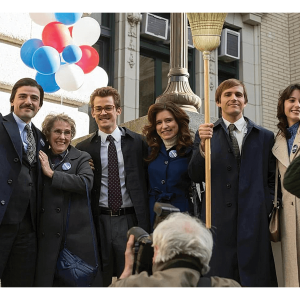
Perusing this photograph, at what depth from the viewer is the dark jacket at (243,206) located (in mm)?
4234

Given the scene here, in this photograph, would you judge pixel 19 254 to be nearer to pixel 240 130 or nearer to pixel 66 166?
pixel 66 166

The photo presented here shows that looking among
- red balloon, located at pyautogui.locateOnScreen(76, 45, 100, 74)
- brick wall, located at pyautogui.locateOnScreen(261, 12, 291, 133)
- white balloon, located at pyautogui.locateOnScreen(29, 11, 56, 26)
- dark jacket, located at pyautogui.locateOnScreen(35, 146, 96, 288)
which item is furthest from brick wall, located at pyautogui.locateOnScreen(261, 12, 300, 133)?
dark jacket, located at pyautogui.locateOnScreen(35, 146, 96, 288)

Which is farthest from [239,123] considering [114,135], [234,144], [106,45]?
[106,45]

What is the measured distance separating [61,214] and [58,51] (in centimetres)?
270

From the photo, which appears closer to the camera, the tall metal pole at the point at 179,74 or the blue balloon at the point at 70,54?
the tall metal pole at the point at 179,74

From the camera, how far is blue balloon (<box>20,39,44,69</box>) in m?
6.56

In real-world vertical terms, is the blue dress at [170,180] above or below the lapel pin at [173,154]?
below

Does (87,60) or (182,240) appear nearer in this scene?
(182,240)

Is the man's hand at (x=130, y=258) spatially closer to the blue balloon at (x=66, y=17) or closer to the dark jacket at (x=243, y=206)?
the dark jacket at (x=243, y=206)

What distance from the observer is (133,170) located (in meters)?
4.61

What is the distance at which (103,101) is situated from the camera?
4.69m

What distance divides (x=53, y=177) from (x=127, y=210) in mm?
619

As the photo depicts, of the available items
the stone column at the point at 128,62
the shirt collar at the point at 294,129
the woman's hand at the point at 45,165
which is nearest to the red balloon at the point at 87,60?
the woman's hand at the point at 45,165

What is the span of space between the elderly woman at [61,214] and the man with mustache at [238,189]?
845 millimetres
